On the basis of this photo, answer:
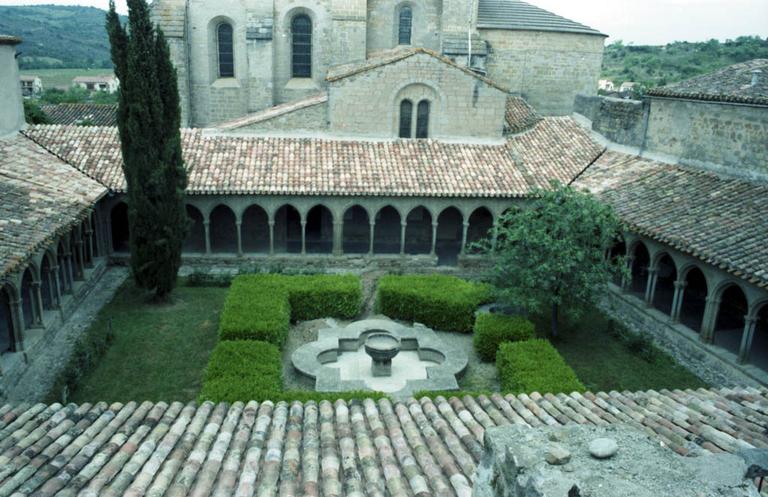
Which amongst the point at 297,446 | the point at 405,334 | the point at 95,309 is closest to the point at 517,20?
the point at 405,334

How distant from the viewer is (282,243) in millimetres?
25266

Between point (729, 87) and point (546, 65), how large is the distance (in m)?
10.5

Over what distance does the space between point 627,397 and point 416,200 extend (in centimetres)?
1418

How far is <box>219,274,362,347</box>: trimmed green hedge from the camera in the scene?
16.8 metres

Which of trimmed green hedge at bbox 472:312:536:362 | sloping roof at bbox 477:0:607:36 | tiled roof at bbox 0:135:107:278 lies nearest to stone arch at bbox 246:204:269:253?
tiled roof at bbox 0:135:107:278

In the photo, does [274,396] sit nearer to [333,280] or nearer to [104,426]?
[104,426]

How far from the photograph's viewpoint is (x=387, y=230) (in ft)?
85.9

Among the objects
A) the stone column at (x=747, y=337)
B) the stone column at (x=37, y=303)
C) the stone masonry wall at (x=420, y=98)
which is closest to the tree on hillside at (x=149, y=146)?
the stone column at (x=37, y=303)

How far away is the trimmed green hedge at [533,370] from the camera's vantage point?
45.0 feet

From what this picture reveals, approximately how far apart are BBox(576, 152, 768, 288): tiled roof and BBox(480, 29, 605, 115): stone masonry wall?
7.35m

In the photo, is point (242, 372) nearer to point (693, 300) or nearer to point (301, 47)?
point (693, 300)

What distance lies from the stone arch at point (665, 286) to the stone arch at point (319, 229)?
1210cm

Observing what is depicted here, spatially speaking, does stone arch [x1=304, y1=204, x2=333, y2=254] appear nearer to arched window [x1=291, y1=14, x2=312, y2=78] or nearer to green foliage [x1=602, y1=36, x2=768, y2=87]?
arched window [x1=291, y1=14, x2=312, y2=78]

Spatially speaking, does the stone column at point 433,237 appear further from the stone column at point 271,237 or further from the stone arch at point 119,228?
the stone arch at point 119,228
